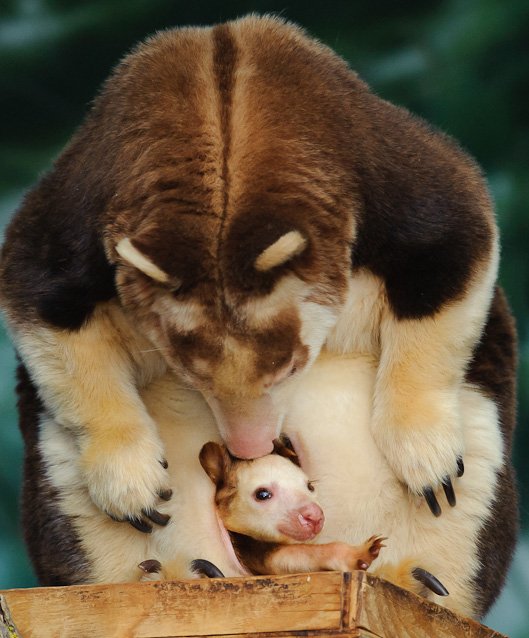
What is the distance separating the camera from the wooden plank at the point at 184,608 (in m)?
3.14

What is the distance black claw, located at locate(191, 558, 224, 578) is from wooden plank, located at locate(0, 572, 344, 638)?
738mm

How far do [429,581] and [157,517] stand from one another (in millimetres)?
829

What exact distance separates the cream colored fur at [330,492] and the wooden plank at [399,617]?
64 centimetres

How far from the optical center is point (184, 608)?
3.21m

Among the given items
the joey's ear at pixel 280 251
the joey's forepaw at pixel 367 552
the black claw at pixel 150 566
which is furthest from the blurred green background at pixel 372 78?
the joey's ear at pixel 280 251

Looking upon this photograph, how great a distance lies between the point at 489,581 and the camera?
4.23 m

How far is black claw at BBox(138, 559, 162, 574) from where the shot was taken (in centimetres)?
404

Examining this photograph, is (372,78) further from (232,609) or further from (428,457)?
(232,609)

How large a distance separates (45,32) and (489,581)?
3376mm

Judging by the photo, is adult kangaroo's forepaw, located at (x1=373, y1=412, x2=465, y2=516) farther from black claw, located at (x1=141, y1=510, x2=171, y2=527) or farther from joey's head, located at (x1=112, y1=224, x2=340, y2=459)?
black claw, located at (x1=141, y1=510, x2=171, y2=527)

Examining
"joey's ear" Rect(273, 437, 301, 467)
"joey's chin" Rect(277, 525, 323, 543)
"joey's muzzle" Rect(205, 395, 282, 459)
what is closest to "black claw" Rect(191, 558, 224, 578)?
"joey's chin" Rect(277, 525, 323, 543)

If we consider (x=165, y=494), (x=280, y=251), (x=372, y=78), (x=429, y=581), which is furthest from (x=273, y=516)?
(x=372, y=78)

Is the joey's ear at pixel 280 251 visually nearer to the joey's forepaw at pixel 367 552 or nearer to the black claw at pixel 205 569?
the joey's forepaw at pixel 367 552

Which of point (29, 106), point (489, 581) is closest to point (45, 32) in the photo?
point (29, 106)
